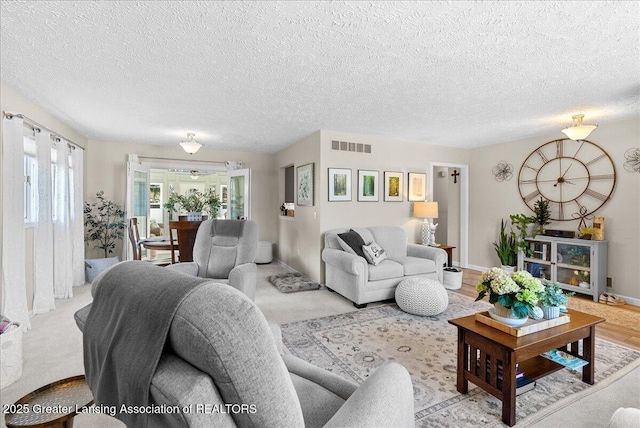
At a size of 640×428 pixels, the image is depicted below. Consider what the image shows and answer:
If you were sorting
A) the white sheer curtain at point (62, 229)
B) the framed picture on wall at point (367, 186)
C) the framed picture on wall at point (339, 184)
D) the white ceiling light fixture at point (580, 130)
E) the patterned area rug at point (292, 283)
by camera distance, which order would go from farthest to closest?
the framed picture on wall at point (367, 186) < the framed picture on wall at point (339, 184) < the patterned area rug at point (292, 283) < the white sheer curtain at point (62, 229) < the white ceiling light fixture at point (580, 130)

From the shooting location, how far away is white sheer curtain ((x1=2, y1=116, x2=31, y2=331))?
2.72 m

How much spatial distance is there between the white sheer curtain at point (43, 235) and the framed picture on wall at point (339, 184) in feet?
11.4

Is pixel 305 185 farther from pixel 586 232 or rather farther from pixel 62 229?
pixel 586 232

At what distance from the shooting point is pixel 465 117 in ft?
12.7

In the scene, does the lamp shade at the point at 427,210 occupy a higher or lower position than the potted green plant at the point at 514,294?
higher

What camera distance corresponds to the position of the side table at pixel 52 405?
113cm

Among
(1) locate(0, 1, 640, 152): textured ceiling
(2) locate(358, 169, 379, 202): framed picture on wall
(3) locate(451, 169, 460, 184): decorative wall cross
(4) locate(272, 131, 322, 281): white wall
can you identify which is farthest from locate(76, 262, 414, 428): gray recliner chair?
(3) locate(451, 169, 460, 184): decorative wall cross

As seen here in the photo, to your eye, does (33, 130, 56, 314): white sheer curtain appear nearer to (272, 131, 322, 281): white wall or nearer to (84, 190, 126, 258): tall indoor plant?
(84, 190, 126, 258): tall indoor plant

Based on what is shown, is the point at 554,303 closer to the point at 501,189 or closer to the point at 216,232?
the point at 216,232

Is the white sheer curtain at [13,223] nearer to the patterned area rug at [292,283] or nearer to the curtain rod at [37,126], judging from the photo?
the curtain rod at [37,126]

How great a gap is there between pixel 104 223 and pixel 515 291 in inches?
240

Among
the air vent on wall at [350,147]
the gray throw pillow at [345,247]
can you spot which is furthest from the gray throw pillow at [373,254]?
the air vent on wall at [350,147]

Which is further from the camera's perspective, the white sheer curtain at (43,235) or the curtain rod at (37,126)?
the white sheer curtain at (43,235)

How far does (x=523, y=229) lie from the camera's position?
190 inches
